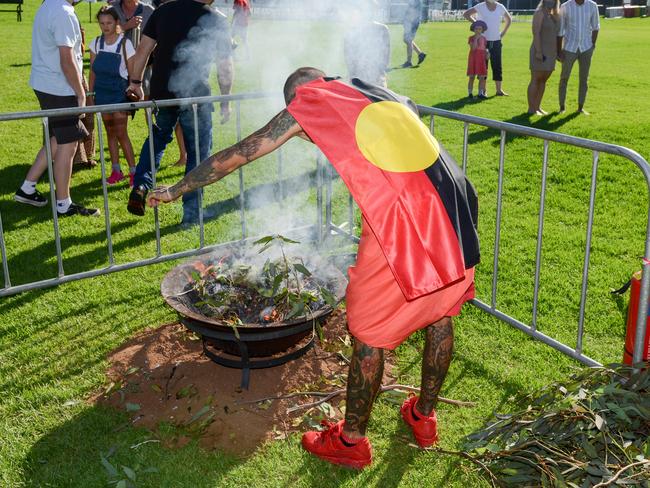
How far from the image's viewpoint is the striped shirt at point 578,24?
39.6 ft

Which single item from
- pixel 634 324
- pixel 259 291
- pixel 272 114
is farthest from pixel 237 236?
pixel 634 324

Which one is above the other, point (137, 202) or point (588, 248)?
point (588, 248)

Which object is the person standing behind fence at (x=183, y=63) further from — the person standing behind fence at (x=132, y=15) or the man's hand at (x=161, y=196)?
the man's hand at (x=161, y=196)

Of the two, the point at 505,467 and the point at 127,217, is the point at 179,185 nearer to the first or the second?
the point at 505,467

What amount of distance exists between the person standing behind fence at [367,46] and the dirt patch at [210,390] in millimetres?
4466

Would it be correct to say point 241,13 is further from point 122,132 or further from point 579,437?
point 579,437

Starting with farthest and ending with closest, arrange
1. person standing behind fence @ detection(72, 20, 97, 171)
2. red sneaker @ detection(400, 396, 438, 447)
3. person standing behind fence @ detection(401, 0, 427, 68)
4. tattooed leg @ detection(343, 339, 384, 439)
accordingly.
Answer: person standing behind fence @ detection(401, 0, 427, 68)
person standing behind fence @ detection(72, 20, 97, 171)
red sneaker @ detection(400, 396, 438, 447)
tattooed leg @ detection(343, 339, 384, 439)

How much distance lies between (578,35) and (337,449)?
1041 centimetres

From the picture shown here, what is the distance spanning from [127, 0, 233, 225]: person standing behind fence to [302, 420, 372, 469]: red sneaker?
12.1ft

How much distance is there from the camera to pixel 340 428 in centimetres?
402

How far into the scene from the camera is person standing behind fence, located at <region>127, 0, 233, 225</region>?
23.5ft

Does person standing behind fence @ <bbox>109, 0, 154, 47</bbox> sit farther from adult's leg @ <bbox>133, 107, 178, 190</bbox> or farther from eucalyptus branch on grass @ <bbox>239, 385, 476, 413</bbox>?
eucalyptus branch on grass @ <bbox>239, 385, 476, 413</bbox>

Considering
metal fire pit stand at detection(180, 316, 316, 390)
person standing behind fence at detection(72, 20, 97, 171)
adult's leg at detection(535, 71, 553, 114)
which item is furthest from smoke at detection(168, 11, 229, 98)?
adult's leg at detection(535, 71, 553, 114)

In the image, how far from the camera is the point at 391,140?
3.40 meters
